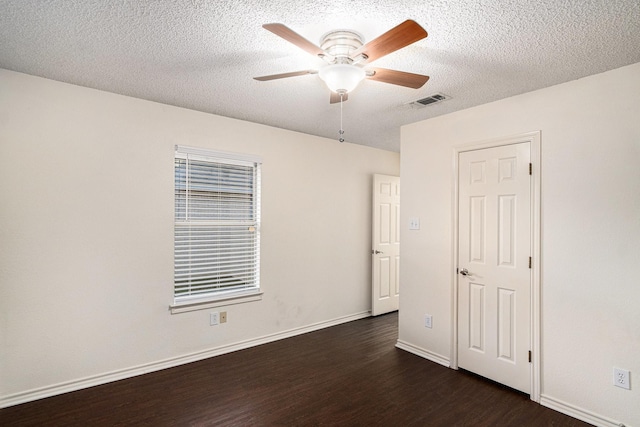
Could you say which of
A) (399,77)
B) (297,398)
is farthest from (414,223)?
(297,398)

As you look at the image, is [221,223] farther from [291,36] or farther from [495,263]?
[495,263]

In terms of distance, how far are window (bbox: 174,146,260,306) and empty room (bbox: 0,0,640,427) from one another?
2 centimetres

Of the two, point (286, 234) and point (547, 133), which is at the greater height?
point (547, 133)

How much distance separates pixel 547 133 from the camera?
2600mm

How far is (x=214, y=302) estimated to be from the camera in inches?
133

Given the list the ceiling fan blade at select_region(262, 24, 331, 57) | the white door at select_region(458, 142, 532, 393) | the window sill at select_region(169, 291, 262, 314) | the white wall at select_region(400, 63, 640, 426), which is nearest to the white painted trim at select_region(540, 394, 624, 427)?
the white wall at select_region(400, 63, 640, 426)

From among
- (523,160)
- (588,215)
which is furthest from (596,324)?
(523,160)

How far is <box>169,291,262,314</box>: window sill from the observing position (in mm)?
3154

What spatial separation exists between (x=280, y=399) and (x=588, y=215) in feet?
8.61

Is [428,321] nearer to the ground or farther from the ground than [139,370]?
farther from the ground

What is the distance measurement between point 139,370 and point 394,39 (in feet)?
10.5

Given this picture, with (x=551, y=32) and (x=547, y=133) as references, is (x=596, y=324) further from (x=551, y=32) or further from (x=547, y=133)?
(x=551, y=32)

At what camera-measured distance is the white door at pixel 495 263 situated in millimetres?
2721

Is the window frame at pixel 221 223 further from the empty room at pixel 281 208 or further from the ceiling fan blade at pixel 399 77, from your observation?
the ceiling fan blade at pixel 399 77
